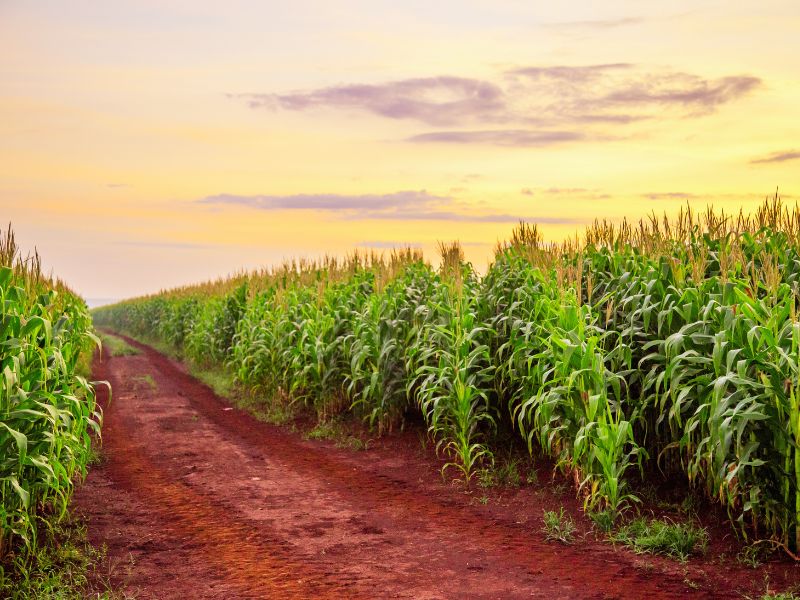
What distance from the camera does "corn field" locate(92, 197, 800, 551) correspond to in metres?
6.52

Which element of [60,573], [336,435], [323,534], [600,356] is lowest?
[336,435]

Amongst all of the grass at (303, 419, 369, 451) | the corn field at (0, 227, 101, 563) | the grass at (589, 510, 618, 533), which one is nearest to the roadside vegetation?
the corn field at (0, 227, 101, 563)

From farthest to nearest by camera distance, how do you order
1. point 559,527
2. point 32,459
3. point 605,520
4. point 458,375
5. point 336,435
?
point 336,435, point 458,375, point 559,527, point 605,520, point 32,459

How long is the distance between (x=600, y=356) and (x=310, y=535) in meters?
3.69

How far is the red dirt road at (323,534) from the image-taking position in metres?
6.25

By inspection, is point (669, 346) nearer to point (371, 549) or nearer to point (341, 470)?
point (371, 549)

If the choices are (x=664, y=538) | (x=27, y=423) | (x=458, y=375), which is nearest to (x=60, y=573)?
(x=27, y=423)

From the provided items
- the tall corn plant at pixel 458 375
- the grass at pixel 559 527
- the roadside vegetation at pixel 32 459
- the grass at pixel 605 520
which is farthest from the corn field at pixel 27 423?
the grass at pixel 605 520

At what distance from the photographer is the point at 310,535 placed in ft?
25.0

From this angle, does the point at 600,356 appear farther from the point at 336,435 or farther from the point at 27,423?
the point at 336,435

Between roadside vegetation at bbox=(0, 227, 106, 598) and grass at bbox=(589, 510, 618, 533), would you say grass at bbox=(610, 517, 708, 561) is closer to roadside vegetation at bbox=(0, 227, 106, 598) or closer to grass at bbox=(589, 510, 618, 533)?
grass at bbox=(589, 510, 618, 533)

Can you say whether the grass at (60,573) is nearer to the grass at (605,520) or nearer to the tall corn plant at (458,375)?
the tall corn plant at (458,375)

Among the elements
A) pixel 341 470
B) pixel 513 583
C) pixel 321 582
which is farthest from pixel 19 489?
pixel 341 470

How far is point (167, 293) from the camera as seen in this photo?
41.5 m
